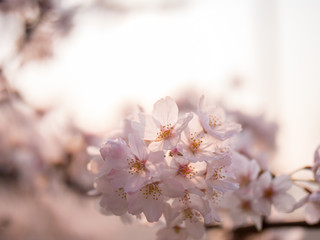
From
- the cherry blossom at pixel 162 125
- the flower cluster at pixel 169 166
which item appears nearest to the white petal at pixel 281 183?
the flower cluster at pixel 169 166

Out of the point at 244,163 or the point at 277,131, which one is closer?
the point at 244,163

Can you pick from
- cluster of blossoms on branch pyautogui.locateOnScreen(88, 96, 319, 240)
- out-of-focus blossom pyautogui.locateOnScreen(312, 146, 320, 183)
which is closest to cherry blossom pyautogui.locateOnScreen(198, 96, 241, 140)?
cluster of blossoms on branch pyautogui.locateOnScreen(88, 96, 319, 240)

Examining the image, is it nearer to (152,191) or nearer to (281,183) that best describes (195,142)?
(152,191)

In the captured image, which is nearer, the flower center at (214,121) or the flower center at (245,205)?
the flower center at (214,121)

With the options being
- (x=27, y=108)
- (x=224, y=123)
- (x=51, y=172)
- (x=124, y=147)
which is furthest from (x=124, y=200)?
(x=27, y=108)

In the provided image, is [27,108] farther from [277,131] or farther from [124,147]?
[277,131]

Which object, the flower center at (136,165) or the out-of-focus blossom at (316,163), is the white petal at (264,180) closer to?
the out-of-focus blossom at (316,163)

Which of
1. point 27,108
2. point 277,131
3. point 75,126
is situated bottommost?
point 277,131

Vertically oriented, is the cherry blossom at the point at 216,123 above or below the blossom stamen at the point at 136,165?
above
